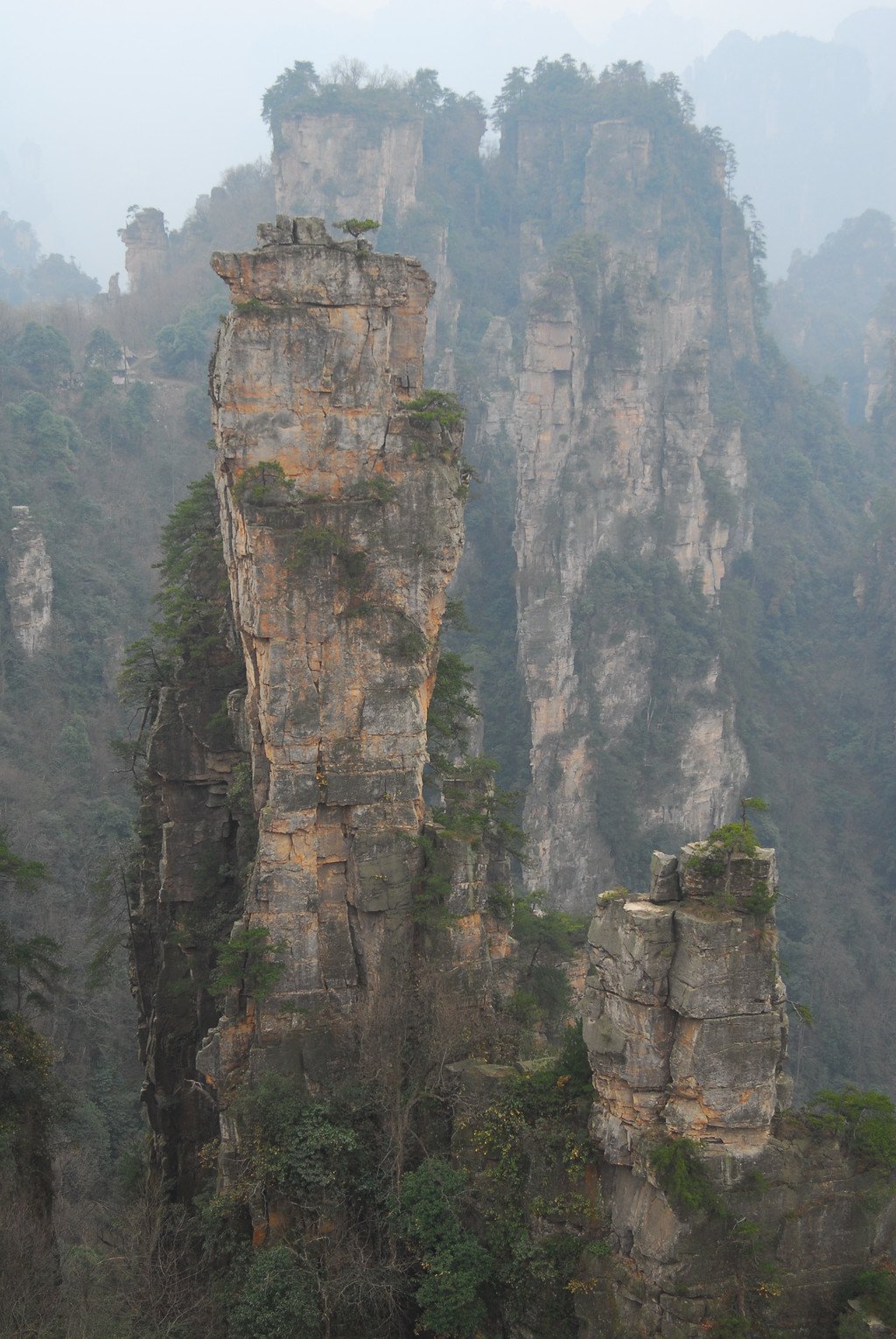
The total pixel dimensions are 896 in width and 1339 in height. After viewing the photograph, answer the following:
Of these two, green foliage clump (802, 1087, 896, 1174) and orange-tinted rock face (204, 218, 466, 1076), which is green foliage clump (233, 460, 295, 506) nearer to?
orange-tinted rock face (204, 218, 466, 1076)

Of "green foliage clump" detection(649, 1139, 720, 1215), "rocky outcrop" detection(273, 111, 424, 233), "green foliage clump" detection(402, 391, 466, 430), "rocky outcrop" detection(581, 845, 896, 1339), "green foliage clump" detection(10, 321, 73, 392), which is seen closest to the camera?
"green foliage clump" detection(649, 1139, 720, 1215)

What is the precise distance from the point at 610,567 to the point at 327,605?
34766mm

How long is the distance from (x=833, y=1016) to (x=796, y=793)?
14046mm

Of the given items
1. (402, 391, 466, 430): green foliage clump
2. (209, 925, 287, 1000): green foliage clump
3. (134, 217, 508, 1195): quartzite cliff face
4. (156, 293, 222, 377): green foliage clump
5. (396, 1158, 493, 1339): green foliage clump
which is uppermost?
(156, 293, 222, 377): green foliage clump

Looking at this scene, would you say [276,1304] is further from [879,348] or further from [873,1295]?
[879,348]

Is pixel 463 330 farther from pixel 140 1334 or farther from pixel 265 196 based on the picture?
pixel 140 1334

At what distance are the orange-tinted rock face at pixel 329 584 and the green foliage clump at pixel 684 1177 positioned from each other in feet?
19.1

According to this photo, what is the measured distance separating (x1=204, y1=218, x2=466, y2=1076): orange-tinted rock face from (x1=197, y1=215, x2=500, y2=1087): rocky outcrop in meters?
0.03

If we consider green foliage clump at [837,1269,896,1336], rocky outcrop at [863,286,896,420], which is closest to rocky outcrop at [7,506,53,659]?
green foliage clump at [837,1269,896,1336]

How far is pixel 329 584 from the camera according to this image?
17188 mm

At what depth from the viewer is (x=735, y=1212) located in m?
13.1

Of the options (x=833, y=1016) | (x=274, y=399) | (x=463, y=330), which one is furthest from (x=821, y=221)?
(x=274, y=399)

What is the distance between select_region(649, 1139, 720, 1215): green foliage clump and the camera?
42.6ft

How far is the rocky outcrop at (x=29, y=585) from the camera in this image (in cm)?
4056
